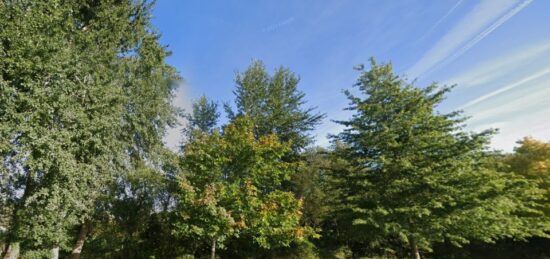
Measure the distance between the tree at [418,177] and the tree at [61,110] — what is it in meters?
10.1

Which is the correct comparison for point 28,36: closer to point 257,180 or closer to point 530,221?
point 257,180

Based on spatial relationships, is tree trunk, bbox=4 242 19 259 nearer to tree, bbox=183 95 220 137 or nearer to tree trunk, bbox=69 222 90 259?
tree trunk, bbox=69 222 90 259

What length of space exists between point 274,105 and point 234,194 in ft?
34.2

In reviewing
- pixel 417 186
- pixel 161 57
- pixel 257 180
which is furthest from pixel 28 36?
pixel 417 186

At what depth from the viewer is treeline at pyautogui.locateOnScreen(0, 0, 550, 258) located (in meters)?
9.05

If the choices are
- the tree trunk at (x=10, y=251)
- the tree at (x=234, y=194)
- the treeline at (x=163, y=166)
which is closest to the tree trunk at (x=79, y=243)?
the treeline at (x=163, y=166)

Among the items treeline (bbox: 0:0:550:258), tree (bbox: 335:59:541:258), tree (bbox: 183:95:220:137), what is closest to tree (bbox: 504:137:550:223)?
treeline (bbox: 0:0:550:258)

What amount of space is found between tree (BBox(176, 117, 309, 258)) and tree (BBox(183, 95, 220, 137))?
9.00 meters

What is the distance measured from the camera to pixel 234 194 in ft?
36.1

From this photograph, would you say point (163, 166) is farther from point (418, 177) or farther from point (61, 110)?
point (418, 177)

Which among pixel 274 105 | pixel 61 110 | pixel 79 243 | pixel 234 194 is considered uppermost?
pixel 274 105

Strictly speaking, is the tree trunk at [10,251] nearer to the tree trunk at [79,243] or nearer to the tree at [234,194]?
the tree trunk at [79,243]

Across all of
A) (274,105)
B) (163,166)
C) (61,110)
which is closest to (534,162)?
(274,105)

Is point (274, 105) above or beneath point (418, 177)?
above
